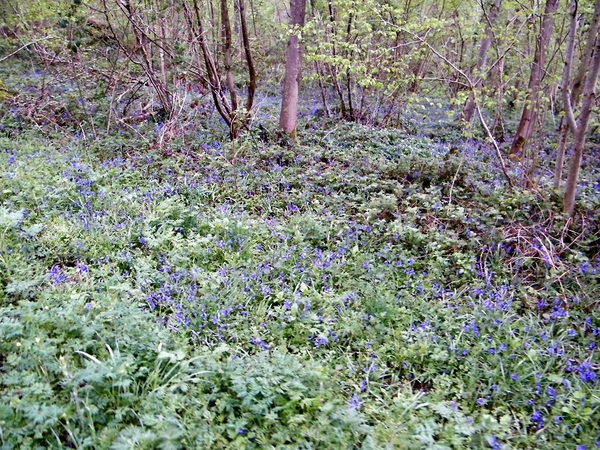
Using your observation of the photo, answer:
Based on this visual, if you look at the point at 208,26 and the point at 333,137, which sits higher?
the point at 208,26

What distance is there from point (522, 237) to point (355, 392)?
109 inches

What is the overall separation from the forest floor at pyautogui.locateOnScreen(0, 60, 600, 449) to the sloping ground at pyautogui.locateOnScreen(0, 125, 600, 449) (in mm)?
17

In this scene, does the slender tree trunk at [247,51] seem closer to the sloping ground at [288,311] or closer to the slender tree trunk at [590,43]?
the sloping ground at [288,311]

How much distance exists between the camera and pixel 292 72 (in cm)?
787

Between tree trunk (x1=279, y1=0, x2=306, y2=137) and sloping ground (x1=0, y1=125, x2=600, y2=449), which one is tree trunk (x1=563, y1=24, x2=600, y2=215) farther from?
tree trunk (x1=279, y1=0, x2=306, y2=137)

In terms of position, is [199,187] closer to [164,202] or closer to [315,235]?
[164,202]

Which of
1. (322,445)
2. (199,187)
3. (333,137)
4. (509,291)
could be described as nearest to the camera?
(322,445)

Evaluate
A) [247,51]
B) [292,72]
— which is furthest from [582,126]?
[247,51]

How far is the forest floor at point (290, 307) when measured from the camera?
92.8 inches

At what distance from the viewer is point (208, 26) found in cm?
893

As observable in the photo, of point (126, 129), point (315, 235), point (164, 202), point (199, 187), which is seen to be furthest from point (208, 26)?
point (315, 235)

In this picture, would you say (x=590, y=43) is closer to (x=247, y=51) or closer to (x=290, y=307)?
(x=290, y=307)

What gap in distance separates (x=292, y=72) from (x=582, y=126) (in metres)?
4.88

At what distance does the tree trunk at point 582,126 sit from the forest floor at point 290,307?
18cm
